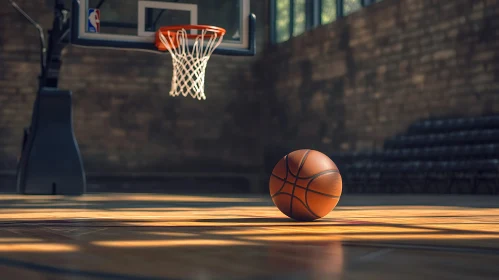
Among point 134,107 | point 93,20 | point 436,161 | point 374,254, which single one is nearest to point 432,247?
point 374,254

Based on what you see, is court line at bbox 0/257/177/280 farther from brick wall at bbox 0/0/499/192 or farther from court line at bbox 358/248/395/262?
brick wall at bbox 0/0/499/192

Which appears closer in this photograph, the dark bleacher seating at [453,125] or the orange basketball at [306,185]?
the orange basketball at [306,185]

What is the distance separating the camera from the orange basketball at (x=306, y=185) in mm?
5461

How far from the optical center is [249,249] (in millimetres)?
3650

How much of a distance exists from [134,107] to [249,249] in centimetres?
1535

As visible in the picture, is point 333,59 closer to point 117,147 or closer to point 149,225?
point 117,147

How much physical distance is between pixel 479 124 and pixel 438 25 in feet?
7.80

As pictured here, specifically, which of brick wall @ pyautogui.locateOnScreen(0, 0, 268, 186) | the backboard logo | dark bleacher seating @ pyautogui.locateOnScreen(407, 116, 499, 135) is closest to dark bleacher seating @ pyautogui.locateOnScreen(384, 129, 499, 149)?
Result: dark bleacher seating @ pyautogui.locateOnScreen(407, 116, 499, 135)

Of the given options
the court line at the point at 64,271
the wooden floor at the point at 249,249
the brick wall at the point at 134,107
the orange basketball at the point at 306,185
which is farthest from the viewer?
the brick wall at the point at 134,107

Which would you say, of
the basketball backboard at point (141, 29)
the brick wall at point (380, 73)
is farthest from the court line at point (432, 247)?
the brick wall at point (380, 73)

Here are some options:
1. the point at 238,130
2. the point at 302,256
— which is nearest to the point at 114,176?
the point at 238,130

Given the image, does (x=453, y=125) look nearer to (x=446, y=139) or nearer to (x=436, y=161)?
(x=446, y=139)

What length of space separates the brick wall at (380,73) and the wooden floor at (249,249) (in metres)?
7.89

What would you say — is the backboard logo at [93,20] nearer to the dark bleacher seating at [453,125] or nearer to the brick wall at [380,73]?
the dark bleacher seating at [453,125]
